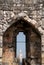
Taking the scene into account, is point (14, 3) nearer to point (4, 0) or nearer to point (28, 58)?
point (4, 0)

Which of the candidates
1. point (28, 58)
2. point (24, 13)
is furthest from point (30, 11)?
point (28, 58)

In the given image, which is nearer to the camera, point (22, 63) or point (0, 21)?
point (0, 21)

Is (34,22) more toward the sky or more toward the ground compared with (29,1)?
more toward the ground

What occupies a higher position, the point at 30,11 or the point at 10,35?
the point at 30,11

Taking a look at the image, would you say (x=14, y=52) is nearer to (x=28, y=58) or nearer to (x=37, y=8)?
(x=28, y=58)

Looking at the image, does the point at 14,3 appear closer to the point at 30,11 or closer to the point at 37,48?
the point at 30,11

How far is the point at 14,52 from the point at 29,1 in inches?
70.2

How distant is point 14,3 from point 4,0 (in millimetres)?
343

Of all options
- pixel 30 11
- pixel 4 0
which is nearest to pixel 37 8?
pixel 30 11

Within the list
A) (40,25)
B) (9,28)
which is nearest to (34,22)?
(40,25)

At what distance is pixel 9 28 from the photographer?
10398 millimetres

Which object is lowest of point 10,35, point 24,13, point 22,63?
point 22,63

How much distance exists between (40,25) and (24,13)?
0.66 metres

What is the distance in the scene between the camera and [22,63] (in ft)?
35.4
